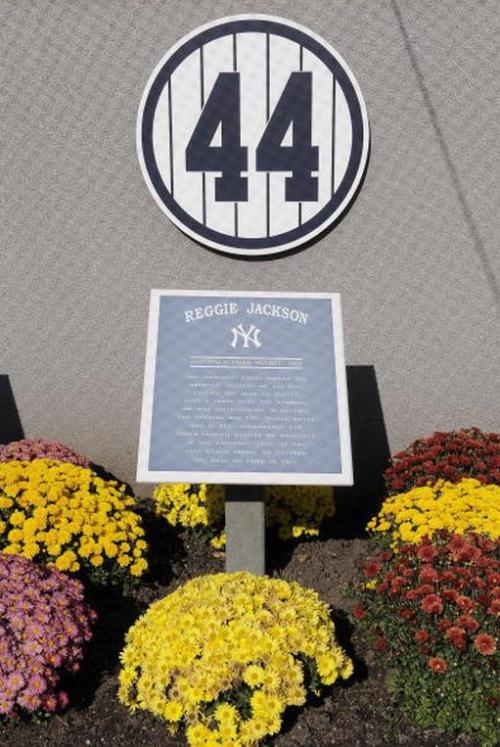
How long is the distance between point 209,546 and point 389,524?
1304 mm

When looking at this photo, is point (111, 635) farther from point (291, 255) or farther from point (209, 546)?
point (291, 255)

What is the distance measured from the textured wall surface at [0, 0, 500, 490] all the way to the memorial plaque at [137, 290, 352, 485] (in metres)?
1.01

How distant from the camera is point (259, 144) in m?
4.95

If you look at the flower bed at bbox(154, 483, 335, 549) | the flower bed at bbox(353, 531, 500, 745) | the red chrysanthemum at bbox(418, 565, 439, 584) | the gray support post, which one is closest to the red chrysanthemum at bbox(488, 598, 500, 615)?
the flower bed at bbox(353, 531, 500, 745)

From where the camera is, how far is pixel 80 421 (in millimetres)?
5547

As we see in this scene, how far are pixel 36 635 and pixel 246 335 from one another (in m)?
1.74

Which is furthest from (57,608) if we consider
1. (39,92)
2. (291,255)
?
(39,92)

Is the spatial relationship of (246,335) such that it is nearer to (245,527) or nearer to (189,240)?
(245,527)

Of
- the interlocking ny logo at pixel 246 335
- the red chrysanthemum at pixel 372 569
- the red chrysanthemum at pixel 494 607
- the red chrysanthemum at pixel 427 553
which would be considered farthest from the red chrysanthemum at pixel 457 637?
the interlocking ny logo at pixel 246 335

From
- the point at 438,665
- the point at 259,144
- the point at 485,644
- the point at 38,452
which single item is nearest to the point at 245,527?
the point at 438,665

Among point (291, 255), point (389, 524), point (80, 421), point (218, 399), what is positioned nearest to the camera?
point (218, 399)

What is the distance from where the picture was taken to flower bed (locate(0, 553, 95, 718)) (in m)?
3.29

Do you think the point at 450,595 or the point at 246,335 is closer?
the point at 450,595

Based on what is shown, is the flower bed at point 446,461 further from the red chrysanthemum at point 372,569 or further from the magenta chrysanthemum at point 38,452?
the magenta chrysanthemum at point 38,452
